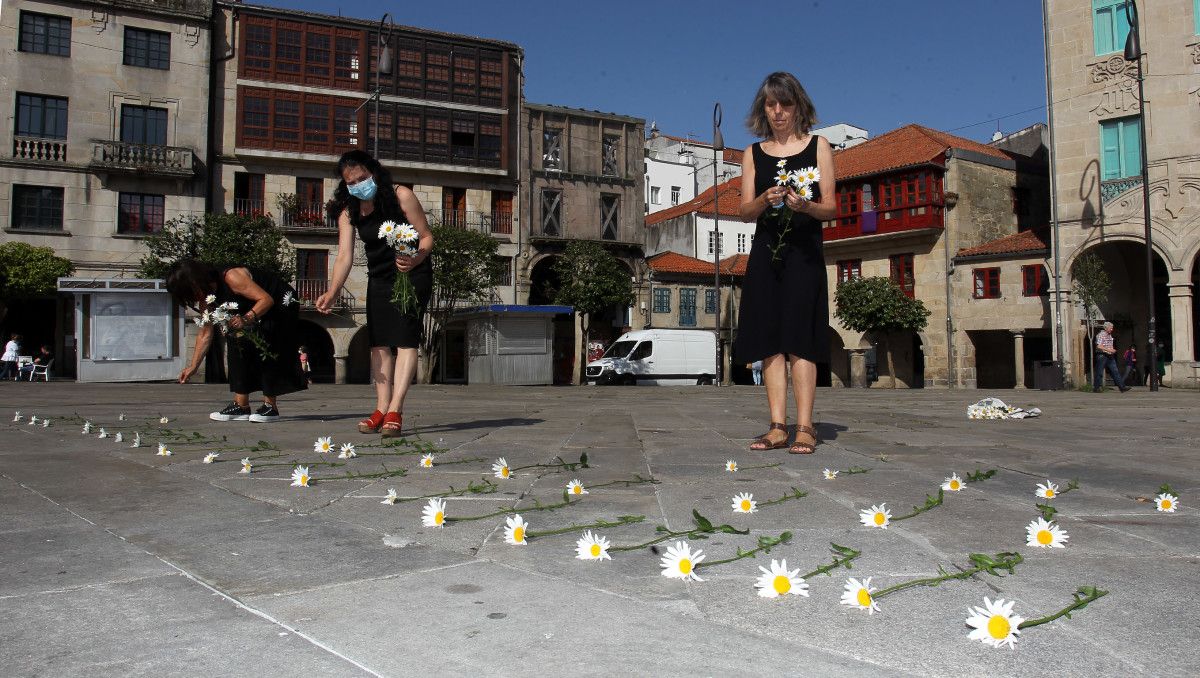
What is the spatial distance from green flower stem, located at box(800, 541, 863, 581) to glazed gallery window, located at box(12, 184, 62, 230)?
3157cm

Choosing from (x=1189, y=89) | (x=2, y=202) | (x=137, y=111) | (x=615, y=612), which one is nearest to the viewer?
(x=615, y=612)

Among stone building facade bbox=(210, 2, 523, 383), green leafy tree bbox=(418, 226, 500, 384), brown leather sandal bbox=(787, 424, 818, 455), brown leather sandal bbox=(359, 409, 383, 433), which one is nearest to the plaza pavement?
brown leather sandal bbox=(787, 424, 818, 455)

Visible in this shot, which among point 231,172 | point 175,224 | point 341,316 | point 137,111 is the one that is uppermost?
point 137,111

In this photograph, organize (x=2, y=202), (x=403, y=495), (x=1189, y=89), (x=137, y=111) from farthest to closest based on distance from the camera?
(x=137, y=111) → (x=2, y=202) → (x=1189, y=89) → (x=403, y=495)

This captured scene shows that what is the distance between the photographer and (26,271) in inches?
981

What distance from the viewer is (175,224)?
87.6 ft

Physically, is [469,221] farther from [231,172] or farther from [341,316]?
[231,172]

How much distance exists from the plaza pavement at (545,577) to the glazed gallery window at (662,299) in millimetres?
33421

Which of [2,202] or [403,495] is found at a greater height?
[2,202]

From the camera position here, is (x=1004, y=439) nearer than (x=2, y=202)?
Yes

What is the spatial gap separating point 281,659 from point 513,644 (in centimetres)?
Result: 38

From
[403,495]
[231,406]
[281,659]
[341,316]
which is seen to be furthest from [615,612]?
[341,316]

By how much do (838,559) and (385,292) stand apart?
438cm

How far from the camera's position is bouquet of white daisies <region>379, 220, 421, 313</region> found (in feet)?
17.8
